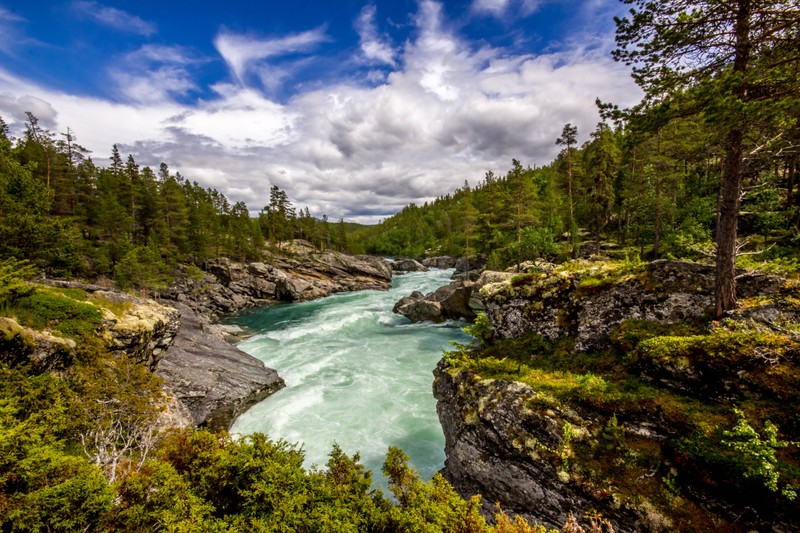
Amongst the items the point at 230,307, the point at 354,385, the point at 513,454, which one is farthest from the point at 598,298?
the point at 230,307

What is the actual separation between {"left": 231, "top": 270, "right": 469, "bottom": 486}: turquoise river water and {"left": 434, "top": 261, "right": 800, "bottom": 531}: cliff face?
5.50 metres

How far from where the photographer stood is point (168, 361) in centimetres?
1827

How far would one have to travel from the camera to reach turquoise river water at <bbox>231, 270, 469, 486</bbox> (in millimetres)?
15422

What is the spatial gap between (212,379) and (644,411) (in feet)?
66.3

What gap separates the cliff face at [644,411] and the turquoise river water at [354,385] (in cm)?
550

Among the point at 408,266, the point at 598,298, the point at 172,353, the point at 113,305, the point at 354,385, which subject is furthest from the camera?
the point at 408,266

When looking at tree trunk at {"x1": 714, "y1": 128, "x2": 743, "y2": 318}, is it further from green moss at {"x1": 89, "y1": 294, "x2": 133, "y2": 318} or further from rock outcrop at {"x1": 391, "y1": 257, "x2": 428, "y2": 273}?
rock outcrop at {"x1": 391, "y1": 257, "x2": 428, "y2": 273}

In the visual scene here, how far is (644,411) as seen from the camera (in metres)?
7.65

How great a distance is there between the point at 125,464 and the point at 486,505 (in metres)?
9.76

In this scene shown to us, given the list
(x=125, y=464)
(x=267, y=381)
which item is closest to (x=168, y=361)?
(x=267, y=381)

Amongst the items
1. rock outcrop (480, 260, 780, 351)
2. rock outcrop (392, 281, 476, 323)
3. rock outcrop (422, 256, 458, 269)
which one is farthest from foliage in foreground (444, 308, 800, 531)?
rock outcrop (422, 256, 458, 269)

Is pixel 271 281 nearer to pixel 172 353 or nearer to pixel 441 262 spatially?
pixel 172 353

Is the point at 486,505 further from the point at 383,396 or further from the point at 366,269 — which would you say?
the point at 366,269

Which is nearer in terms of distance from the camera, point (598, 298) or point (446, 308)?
point (598, 298)
